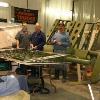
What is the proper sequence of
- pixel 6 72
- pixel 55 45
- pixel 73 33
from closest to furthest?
pixel 6 72 → pixel 55 45 → pixel 73 33

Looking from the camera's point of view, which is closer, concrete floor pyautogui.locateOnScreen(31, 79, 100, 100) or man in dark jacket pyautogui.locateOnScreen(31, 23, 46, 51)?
concrete floor pyautogui.locateOnScreen(31, 79, 100, 100)

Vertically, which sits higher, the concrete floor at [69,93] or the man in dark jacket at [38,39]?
the man in dark jacket at [38,39]

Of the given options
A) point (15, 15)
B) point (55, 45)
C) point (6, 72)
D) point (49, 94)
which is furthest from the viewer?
point (15, 15)

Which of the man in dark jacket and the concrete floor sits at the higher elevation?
the man in dark jacket

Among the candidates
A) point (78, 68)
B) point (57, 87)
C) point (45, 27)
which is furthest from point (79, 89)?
point (45, 27)

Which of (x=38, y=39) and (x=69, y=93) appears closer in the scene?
(x=69, y=93)

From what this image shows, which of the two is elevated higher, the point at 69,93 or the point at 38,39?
the point at 38,39

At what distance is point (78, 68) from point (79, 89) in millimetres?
1064

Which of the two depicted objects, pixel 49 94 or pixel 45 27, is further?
pixel 45 27

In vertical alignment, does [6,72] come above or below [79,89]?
above

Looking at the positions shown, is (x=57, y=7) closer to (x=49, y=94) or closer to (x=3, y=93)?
(x=49, y=94)

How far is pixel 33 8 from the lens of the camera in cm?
945

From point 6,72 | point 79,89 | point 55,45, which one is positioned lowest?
point 79,89

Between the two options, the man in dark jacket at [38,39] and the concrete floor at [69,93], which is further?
the man in dark jacket at [38,39]
